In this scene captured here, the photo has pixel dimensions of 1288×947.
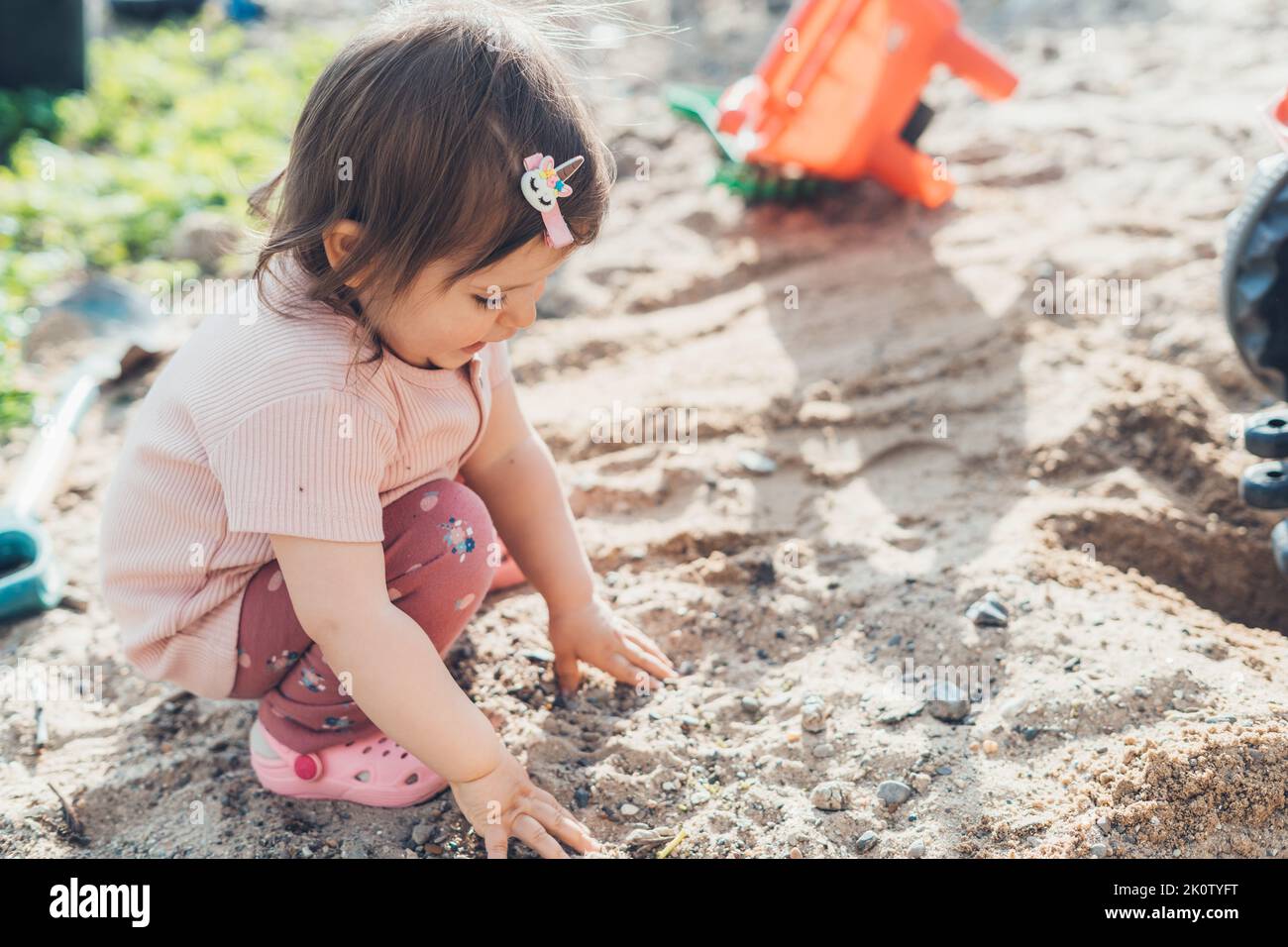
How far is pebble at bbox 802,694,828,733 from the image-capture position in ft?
5.83

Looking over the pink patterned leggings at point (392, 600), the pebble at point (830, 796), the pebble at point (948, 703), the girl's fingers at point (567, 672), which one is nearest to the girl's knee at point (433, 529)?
the pink patterned leggings at point (392, 600)

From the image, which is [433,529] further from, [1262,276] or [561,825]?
[1262,276]

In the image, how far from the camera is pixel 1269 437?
1.84m

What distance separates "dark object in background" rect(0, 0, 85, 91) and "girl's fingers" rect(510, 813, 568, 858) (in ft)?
12.8

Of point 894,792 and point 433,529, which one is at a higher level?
point 433,529

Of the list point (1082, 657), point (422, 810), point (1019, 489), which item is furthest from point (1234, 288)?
point (422, 810)

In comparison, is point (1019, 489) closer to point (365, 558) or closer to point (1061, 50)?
point (365, 558)

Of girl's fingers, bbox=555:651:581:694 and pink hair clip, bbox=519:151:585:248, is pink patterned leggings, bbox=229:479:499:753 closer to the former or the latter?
girl's fingers, bbox=555:651:581:694

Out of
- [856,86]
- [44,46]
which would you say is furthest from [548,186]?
[44,46]

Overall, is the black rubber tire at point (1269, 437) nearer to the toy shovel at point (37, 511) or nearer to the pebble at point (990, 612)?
the pebble at point (990, 612)

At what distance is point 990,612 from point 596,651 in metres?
0.63

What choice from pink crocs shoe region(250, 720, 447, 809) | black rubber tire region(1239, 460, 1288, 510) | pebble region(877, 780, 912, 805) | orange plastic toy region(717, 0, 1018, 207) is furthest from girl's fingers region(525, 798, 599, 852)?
orange plastic toy region(717, 0, 1018, 207)

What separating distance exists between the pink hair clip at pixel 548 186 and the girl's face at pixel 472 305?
1.4 inches
